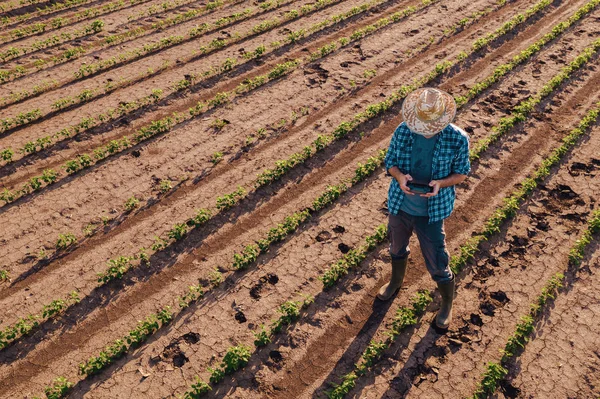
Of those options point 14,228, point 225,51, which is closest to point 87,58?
point 225,51

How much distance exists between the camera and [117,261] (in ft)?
25.9

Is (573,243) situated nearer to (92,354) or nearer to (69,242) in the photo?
(92,354)

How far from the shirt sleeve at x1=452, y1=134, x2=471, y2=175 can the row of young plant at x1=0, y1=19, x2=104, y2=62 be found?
39.6ft

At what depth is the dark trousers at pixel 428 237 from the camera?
6008mm

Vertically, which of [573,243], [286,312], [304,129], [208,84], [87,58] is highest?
[87,58]

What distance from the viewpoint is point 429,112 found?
538 cm

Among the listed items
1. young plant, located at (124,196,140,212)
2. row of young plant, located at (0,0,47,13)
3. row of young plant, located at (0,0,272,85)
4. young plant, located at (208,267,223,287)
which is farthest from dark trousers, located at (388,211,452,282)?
row of young plant, located at (0,0,47,13)

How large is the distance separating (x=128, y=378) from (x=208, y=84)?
290 inches

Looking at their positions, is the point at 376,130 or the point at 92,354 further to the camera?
the point at 376,130

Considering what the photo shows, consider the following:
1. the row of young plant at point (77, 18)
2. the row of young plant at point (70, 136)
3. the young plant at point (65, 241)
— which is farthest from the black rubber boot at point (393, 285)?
the row of young plant at point (77, 18)

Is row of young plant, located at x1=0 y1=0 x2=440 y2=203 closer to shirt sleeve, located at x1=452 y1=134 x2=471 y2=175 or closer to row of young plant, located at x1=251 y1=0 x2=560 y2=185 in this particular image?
row of young plant, located at x1=251 y1=0 x2=560 y2=185

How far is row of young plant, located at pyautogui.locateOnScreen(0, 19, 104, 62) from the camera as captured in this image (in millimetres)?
13297

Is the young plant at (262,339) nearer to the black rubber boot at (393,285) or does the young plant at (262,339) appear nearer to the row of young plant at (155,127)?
the black rubber boot at (393,285)

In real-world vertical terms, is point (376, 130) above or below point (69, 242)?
below
